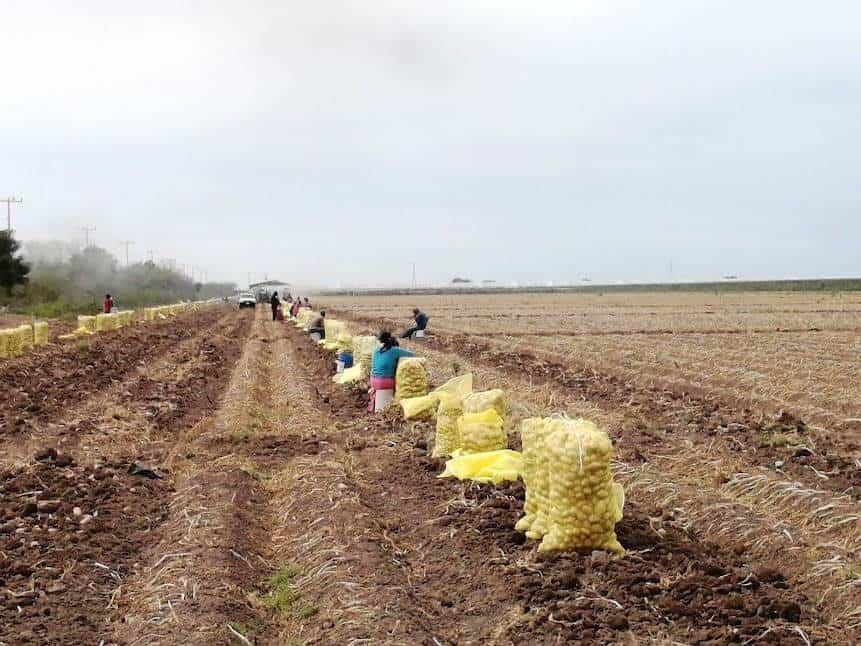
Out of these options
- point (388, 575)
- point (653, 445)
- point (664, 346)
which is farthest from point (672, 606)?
point (664, 346)

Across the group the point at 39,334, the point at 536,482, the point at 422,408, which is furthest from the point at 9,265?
the point at 536,482

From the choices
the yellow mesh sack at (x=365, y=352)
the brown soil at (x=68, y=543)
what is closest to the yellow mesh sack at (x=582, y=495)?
the brown soil at (x=68, y=543)

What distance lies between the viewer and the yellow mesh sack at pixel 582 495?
18.6 feet

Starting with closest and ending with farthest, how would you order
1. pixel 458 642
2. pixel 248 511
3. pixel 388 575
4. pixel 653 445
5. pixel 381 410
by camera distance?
pixel 458 642 < pixel 388 575 < pixel 248 511 < pixel 653 445 < pixel 381 410

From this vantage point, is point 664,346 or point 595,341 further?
point 595,341

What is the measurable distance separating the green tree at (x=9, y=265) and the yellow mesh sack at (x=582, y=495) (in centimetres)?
4645

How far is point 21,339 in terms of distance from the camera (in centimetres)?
2152

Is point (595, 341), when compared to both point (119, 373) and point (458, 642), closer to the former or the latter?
point (119, 373)

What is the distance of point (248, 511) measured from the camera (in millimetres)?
7625

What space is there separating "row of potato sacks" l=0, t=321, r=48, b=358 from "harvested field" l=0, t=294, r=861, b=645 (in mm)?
6439

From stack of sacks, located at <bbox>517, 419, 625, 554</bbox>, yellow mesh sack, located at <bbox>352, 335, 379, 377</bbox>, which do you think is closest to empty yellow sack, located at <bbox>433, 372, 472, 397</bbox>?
stack of sacks, located at <bbox>517, 419, 625, 554</bbox>

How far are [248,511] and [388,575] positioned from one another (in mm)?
2301

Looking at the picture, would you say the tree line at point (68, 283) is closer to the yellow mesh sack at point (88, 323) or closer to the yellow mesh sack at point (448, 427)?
the yellow mesh sack at point (88, 323)

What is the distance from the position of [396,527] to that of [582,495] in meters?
1.91
